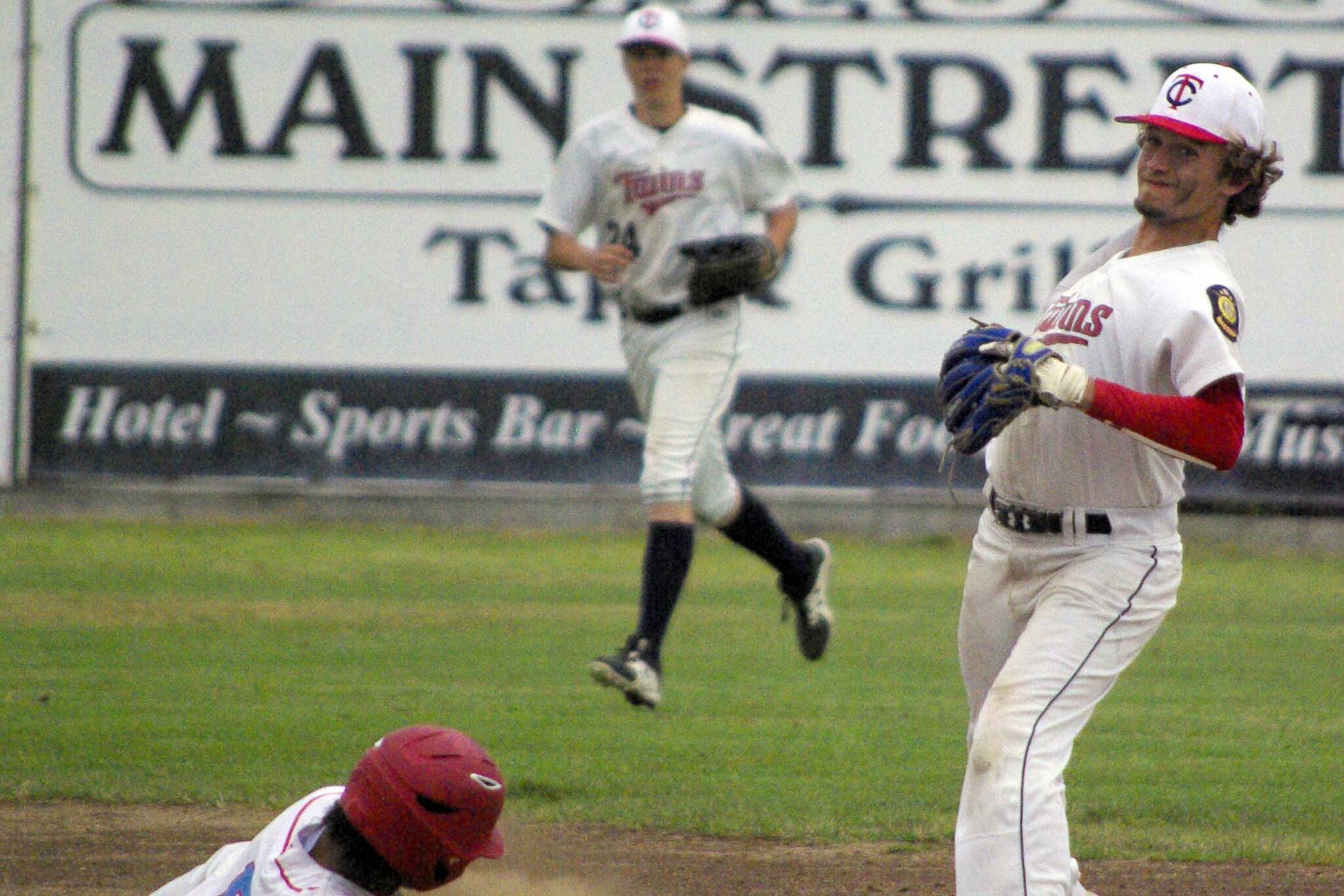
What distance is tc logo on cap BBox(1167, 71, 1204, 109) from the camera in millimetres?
3701

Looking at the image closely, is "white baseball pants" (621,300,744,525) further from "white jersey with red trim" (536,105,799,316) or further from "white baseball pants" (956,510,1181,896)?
"white baseball pants" (956,510,1181,896)

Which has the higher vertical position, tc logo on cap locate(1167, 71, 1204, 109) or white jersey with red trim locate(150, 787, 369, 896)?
tc logo on cap locate(1167, 71, 1204, 109)

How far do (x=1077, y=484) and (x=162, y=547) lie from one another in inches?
334

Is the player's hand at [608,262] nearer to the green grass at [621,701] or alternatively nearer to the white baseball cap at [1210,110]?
the green grass at [621,701]

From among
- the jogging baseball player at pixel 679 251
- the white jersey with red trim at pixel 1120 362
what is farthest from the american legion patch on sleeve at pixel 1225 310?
the jogging baseball player at pixel 679 251

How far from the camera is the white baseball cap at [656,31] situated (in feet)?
21.8

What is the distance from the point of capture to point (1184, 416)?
3391 mm

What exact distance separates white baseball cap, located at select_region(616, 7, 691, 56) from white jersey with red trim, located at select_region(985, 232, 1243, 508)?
125 inches

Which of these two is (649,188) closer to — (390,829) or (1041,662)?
(1041,662)

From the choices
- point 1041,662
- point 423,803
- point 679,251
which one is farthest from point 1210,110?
point 679,251

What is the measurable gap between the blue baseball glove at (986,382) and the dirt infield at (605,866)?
1.34 m

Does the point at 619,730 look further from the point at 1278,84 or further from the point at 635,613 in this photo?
the point at 1278,84

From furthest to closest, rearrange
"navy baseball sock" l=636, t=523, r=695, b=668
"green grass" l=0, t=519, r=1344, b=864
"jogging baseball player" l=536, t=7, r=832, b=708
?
1. "jogging baseball player" l=536, t=7, r=832, b=708
2. "navy baseball sock" l=636, t=523, r=695, b=668
3. "green grass" l=0, t=519, r=1344, b=864

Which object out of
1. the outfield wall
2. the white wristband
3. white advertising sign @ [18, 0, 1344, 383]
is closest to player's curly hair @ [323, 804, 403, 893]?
the white wristband
